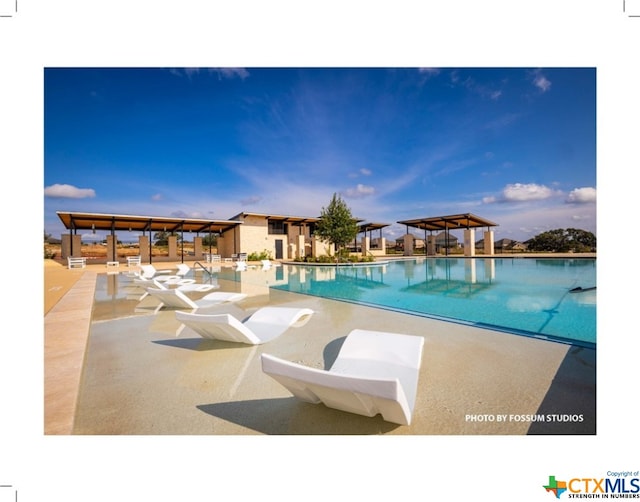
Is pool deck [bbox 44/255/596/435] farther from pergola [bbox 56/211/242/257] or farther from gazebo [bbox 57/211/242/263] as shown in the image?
gazebo [bbox 57/211/242/263]

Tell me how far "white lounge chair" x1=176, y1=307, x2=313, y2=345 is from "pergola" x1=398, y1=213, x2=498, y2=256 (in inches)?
776

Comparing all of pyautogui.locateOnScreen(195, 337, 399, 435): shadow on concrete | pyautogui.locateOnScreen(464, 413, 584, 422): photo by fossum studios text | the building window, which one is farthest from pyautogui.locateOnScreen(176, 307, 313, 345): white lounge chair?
the building window

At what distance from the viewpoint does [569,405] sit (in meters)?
2.03

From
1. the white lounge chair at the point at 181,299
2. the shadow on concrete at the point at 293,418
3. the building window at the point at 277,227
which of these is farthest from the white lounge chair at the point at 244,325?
the building window at the point at 277,227

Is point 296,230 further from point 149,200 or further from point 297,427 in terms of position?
point 297,427
